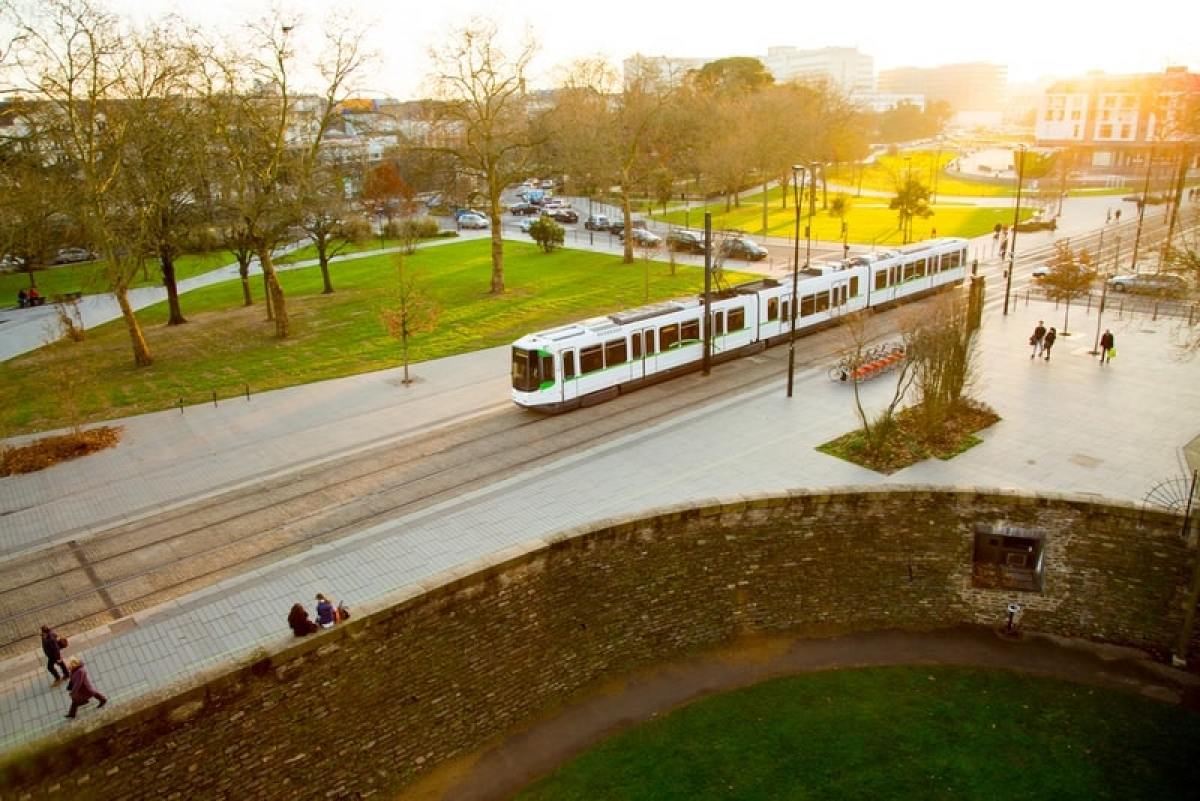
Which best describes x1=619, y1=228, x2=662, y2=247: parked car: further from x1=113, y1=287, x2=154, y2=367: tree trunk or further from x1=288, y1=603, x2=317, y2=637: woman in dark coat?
x1=288, y1=603, x2=317, y2=637: woman in dark coat

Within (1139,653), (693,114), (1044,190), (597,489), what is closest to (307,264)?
(693,114)

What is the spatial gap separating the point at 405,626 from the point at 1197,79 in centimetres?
7715

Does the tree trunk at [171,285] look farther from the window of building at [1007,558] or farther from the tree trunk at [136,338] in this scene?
the window of building at [1007,558]

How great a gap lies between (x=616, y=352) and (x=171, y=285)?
79.2 ft

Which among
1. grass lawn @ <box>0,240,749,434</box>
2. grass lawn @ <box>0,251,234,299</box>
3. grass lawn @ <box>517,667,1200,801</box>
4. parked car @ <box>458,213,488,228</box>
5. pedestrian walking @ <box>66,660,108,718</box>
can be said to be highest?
pedestrian walking @ <box>66,660,108,718</box>

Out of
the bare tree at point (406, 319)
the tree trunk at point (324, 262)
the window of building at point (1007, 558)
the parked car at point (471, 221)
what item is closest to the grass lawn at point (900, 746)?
the window of building at point (1007, 558)

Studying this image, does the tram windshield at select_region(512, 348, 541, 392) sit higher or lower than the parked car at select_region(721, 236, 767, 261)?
higher

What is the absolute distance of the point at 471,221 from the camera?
6988 centimetres

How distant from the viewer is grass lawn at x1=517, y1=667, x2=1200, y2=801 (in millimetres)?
13414

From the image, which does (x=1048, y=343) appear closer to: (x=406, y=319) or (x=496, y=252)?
(x=406, y=319)

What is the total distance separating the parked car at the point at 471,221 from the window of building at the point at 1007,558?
57.8 metres

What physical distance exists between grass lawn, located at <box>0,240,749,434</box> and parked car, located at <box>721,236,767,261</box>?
12.2 feet

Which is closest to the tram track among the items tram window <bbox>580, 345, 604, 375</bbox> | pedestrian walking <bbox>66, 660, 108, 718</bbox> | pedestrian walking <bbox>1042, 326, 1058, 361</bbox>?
tram window <bbox>580, 345, 604, 375</bbox>

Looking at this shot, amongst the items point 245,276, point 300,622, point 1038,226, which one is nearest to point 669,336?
point 300,622
